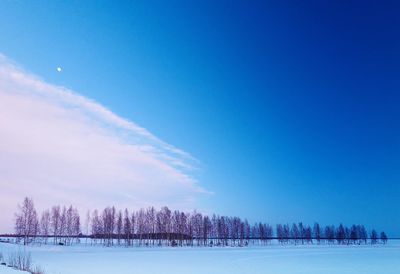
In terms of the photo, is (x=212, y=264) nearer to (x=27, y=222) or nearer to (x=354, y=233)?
(x=27, y=222)

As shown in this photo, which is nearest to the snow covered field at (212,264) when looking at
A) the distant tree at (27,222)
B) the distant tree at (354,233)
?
the distant tree at (27,222)

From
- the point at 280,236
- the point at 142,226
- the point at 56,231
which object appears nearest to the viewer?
the point at 56,231

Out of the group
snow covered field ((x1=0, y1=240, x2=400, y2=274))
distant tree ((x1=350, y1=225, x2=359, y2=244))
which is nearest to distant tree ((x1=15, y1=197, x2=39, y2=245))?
snow covered field ((x1=0, y1=240, x2=400, y2=274))

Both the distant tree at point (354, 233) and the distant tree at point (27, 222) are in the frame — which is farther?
the distant tree at point (354, 233)

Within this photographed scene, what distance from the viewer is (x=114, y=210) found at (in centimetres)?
11206

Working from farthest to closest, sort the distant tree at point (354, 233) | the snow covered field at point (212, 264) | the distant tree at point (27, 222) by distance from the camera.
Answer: the distant tree at point (354, 233) < the distant tree at point (27, 222) < the snow covered field at point (212, 264)

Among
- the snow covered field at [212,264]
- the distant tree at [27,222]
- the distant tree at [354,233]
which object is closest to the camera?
the snow covered field at [212,264]

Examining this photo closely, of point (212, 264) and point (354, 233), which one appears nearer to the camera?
point (212, 264)

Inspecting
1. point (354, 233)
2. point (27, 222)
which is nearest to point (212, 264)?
point (27, 222)

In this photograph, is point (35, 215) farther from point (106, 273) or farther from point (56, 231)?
point (106, 273)

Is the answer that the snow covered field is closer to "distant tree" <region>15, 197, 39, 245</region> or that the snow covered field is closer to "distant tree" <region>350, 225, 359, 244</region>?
"distant tree" <region>15, 197, 39, 245</region>

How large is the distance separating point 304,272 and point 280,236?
135 m

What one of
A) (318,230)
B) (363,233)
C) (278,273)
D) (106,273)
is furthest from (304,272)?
(363,233)

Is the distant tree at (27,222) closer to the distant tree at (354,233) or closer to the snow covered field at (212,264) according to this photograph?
the snow covered field at (212,264)
